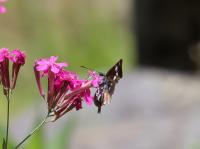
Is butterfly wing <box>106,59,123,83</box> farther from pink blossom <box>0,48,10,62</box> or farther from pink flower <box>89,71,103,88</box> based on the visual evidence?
pink blossom <box>0,48,10,62</box>

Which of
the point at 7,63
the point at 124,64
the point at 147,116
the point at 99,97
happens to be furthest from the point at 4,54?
the point at 124,64

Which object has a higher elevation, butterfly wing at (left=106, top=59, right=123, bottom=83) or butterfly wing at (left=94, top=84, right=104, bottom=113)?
butterfly wing at (left=106, top=59, right=123, bottom=83)

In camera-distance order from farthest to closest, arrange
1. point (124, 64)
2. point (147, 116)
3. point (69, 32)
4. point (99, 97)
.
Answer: point (69, 32), point (124, 64), point (147, 116), point (99, 97)

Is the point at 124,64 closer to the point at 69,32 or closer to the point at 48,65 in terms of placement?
the point at 69,32

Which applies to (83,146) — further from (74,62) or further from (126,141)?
(74,62)

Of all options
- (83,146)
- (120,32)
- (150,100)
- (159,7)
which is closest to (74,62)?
(120,32)

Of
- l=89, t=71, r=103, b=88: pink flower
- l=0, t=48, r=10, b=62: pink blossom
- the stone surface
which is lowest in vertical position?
the stone surface

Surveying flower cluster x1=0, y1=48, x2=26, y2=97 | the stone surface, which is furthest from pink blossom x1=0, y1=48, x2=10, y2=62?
the stone surface
